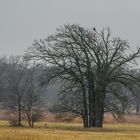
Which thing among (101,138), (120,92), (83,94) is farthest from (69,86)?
(101,138)

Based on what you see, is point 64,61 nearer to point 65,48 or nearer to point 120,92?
point 65,48

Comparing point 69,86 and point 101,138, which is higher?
point 69,86

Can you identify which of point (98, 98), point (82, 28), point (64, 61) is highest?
point (82, 28)

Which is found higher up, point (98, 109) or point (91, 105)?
point (91, 105)

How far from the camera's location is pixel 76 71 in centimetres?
5712

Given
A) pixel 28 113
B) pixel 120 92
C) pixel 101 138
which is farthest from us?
pixel 28 113

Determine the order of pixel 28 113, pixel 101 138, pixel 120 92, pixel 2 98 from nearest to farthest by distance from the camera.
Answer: pixel 101 138, pixel 120 92, pixel 28 113, pixel 2 98

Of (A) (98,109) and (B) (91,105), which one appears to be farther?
(B) (91,105)

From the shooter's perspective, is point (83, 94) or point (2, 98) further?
point (2, 98)

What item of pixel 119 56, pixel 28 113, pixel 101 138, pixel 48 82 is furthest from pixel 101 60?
pixel 101 138

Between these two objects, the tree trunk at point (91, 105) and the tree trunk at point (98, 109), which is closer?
the tree trunk at point (98, 109)

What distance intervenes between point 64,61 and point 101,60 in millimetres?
4006

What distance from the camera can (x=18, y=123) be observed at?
58.8m

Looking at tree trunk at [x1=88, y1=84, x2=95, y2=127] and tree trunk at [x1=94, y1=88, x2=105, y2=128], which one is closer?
tree trunk at [x1=94, y1=88, x2=105, y2=128]
